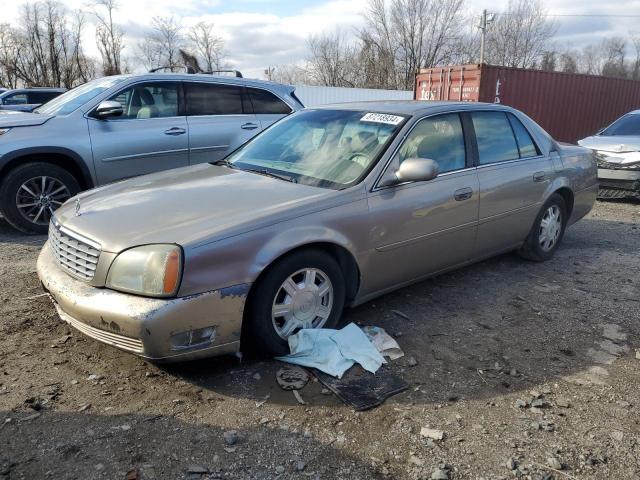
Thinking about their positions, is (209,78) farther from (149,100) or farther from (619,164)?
(619,164)

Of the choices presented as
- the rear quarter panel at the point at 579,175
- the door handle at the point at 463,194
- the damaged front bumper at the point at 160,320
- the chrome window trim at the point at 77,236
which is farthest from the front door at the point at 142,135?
the rear quarter panel at the point at 579,175

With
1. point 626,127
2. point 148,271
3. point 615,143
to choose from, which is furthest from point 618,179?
point 148,271

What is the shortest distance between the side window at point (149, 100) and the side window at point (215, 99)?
21 centimetres

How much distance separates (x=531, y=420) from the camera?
2.79 m

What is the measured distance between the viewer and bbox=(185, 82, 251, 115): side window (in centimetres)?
677

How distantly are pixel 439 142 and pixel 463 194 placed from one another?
1.48 feet

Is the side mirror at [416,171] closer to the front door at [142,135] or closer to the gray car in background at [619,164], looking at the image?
the front door at [142,135]

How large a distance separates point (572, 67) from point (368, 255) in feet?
204

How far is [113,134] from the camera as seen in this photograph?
611 centimetres

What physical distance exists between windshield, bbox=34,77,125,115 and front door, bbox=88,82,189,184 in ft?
0.84

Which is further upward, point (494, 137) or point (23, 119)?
point (23, 119)

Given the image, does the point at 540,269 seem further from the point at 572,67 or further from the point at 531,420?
the point at 572,67

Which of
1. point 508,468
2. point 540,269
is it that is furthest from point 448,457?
point 540,269

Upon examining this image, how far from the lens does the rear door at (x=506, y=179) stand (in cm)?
443
